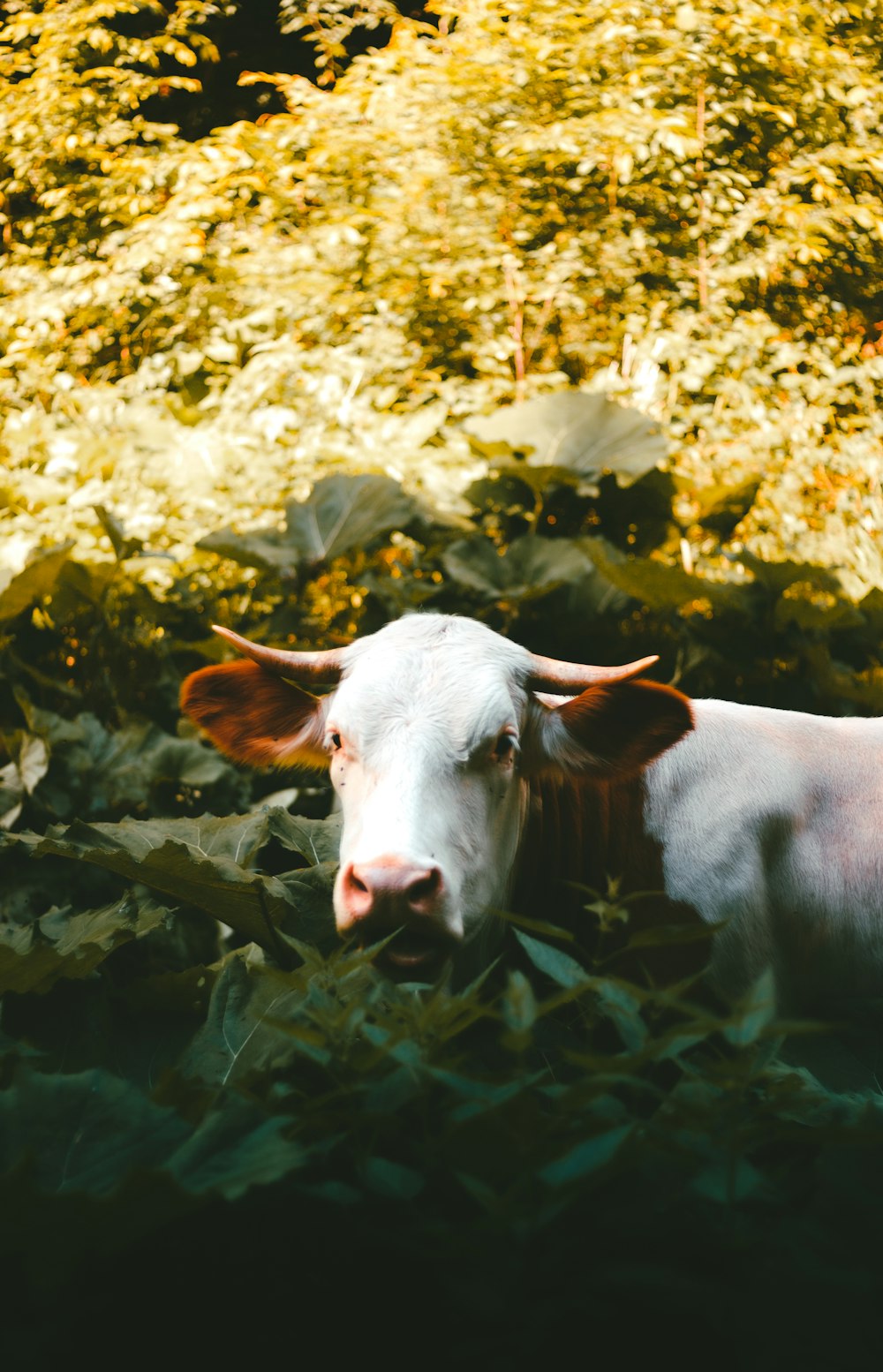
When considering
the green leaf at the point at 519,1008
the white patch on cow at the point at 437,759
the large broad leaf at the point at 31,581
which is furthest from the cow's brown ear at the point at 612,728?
the large broad leaf at the point at 31,581

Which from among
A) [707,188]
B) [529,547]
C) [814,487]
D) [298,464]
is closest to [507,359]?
[707,188]

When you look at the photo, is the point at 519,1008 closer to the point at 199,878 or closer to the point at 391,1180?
the point at 391,1180

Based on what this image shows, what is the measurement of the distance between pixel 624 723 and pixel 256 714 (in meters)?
0.80

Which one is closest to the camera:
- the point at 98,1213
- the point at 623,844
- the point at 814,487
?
the point at 98,1213

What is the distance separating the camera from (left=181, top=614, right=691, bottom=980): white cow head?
1.74m

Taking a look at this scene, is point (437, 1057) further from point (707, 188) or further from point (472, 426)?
point (707, 188)

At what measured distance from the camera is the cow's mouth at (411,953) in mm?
1753

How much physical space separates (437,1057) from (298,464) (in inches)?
190

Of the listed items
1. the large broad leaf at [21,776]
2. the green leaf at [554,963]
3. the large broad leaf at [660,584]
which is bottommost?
the large broad leaf at [21,776]

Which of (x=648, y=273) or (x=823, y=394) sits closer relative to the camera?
(x=823, y=394)

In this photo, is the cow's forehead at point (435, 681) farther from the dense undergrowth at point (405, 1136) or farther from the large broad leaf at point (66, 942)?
the large broad leaf at point (66, 942)

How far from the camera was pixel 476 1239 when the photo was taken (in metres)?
0.66

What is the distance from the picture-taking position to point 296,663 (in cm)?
231

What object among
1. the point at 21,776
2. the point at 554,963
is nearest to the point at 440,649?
the point at 554,963
